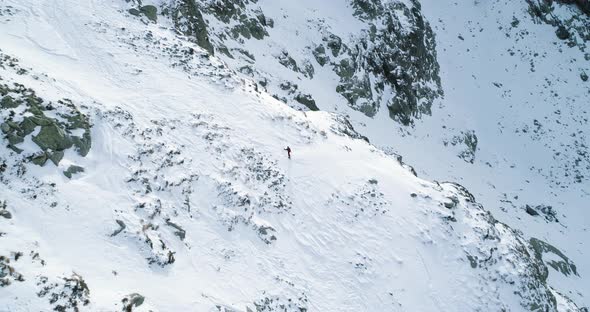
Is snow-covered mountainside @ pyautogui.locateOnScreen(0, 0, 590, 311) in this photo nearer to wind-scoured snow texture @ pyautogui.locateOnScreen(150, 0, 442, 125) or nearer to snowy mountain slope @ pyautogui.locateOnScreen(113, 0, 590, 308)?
wind-scoured snow texture @ pyautogui.locateOnScreen(150, 0, 442, 125)

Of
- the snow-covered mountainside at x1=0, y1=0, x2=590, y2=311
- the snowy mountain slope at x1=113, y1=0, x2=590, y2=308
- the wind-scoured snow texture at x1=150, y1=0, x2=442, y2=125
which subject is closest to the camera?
the snow-covered mountainside at x1=0, y1=0, x2=590, y2=311

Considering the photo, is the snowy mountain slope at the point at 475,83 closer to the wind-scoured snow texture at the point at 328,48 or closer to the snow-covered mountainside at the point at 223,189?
the wind-scoured snow texture at the point at 328,48

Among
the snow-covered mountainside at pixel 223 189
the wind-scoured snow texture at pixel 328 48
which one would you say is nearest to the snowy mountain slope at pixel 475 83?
the wind-scoured snow texture at pixel 328 48

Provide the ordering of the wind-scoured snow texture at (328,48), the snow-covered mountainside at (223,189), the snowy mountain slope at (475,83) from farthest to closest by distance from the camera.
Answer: the snowy mountain slope at (475,83), the wind-scoured snow texture at (328,48), the snow-covered mountainside at (223,189)

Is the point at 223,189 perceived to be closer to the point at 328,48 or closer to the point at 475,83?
the point at 328,48

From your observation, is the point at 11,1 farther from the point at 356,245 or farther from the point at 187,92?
the point at 356,245

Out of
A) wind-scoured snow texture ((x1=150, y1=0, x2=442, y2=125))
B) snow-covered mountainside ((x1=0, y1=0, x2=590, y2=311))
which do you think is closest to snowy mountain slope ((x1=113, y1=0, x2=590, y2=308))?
wind-scoured snow texture ((x1=150, y1=0, x2=442, y2=125))

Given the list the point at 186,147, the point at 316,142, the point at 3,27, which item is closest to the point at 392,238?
the point at 316,142
